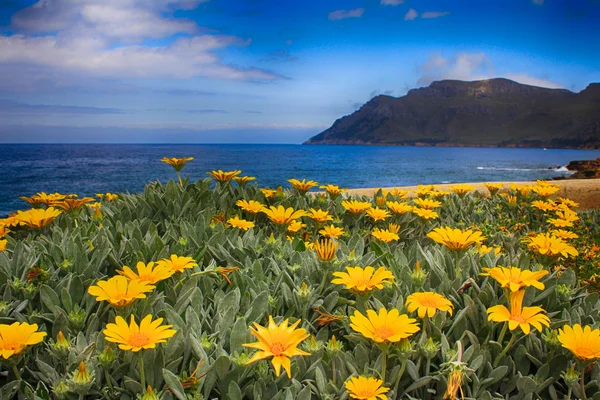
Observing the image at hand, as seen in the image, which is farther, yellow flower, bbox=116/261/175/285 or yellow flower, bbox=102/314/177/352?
yellow flower, bbox=116/261/175/285

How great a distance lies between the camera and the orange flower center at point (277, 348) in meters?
1.14

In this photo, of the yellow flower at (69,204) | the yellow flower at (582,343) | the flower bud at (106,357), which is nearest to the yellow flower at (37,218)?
the yellow flower at (69,204)

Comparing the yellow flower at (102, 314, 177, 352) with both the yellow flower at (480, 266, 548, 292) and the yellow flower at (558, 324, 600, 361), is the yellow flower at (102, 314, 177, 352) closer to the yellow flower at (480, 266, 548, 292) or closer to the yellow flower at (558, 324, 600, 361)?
the yellow flower at (480, 266, 548, 292)

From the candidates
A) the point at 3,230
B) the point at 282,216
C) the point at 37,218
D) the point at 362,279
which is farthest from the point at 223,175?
the point at 362,279

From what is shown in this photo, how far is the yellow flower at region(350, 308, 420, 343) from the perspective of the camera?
1.24 m

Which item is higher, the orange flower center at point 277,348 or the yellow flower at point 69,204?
the yellow flower at point 69,204

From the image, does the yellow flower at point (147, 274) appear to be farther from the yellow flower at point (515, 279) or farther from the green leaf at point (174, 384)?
the yellow flower at point (515, 279)

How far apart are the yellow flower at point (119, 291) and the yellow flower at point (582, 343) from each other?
1199mm

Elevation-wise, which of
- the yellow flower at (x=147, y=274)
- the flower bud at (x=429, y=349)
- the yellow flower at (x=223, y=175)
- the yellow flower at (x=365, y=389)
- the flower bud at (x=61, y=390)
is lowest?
the flower bud at (x=61, y=390)

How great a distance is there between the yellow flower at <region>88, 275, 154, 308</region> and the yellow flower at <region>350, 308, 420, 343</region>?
0.60 meters

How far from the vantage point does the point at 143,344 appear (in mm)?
1181

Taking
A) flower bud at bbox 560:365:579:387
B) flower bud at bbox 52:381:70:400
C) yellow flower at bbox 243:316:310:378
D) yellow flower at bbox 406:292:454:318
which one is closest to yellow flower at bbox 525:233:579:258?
flower bud at bbox 560:365:579:387

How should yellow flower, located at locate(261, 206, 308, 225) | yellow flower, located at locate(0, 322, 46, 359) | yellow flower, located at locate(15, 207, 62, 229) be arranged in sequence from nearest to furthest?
yellow flower, located at locate(0, 322, 46, 359) → yellow flower, located at locate(15, 207, 62, 229) → yellow flower, located at locate(261, 206, 308, 225)

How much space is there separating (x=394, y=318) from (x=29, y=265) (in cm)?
149
